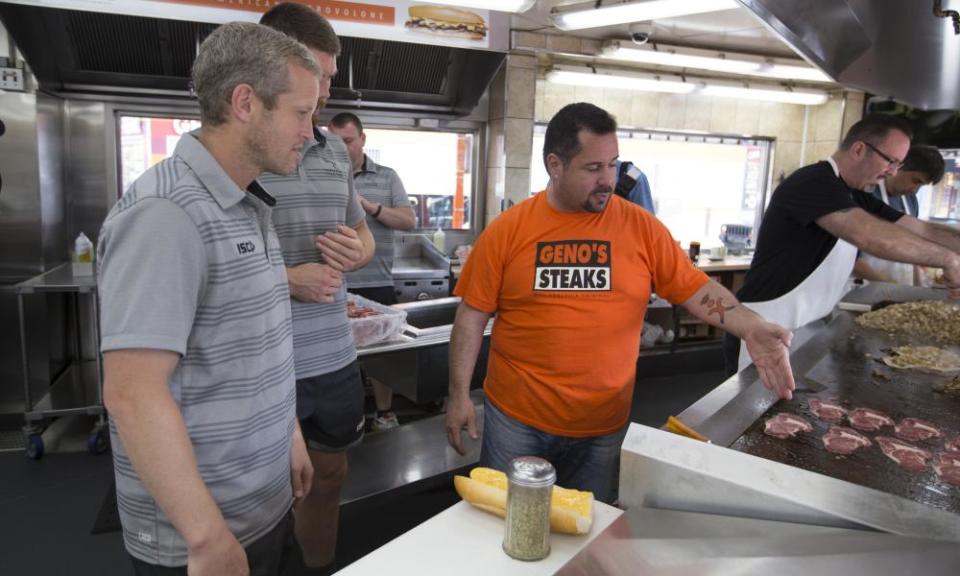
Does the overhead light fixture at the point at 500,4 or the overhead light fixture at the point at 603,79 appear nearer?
the overhead light fixture at the point at 500,4

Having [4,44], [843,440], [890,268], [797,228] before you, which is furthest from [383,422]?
[890,268]

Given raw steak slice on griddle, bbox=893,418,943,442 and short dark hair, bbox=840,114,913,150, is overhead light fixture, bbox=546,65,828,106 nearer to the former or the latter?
short dark hair, bbox=840,114,913,150

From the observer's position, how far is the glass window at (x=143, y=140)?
4.71 metres

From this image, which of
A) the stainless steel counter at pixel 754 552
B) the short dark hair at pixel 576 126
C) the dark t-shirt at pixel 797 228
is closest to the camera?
the stainless steel counter at pixel 754 552

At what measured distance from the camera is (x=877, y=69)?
7.82 ft

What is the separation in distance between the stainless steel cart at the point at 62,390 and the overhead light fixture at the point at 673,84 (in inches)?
154

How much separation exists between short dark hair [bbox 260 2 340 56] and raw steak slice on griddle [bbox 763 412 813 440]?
168 centimetres

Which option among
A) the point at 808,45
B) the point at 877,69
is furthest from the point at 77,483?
the point at 877,69

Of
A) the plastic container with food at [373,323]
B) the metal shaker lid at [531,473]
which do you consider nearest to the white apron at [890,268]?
the plastic container with food at [373,323]

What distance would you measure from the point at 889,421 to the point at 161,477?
199 cm

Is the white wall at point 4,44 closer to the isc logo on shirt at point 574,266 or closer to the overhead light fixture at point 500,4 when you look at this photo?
the overhead light fixture at point 500,4

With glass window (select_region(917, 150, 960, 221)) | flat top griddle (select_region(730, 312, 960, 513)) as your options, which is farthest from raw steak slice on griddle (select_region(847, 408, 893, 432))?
glass window (select_region(917, 150, 960, 221))

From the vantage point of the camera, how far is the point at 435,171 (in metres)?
5.82

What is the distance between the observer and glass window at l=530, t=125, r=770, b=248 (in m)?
6.74
